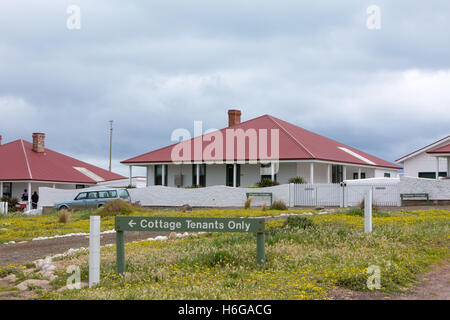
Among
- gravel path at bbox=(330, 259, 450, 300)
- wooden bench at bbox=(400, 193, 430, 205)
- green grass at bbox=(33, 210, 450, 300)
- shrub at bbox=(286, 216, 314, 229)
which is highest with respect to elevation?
wooden bench at bbox=(400, 193, 430, 205)

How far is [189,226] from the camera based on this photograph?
10.0 m

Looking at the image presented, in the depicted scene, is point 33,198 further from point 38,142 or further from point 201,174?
point 201,174

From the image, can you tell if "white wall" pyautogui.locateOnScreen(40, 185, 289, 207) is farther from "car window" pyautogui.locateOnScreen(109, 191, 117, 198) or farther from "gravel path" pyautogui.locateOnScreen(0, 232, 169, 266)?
"gravel path" pyautogui.locateOnScreen(0, 232, 169, 266)

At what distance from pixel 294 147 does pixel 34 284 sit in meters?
29.4

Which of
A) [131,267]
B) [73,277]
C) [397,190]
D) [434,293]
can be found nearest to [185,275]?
[131,267]

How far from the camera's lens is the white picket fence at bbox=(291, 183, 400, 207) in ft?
99.1

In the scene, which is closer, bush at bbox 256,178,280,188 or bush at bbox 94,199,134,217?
bush at bbox 94,199,134,217

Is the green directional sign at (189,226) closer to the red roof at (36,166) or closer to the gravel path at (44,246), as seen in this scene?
the gravel path at (44,246)

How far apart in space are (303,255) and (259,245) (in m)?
1.32

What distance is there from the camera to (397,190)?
99.0ft

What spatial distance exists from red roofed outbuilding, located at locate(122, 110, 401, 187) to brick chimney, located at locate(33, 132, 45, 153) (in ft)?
42.3

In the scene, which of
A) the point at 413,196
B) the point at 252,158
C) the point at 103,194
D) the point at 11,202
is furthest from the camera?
the point at 11,202

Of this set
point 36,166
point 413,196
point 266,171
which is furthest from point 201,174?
point 36,166

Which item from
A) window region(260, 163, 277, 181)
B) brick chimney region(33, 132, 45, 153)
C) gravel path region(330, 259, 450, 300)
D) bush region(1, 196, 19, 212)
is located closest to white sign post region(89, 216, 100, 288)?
gravel path region(330, 259, 450, 300)
